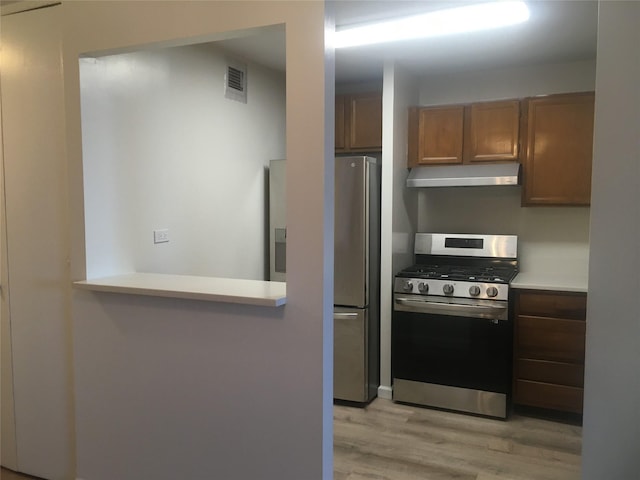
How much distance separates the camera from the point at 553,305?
3.33 metres

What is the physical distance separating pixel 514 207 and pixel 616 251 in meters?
2.20

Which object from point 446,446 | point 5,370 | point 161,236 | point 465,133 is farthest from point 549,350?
point 5,370

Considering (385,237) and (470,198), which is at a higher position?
(470,198)

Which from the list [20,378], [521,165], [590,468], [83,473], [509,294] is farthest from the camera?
[521,165]

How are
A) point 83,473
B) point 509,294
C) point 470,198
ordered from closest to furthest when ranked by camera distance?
point 83,473 → point 509,294 → point 470,198

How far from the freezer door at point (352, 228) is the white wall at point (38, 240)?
70.6 inches

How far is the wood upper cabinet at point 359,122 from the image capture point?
13.1ft

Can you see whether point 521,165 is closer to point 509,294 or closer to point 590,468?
point 509,294

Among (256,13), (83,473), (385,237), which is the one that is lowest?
(83,473)

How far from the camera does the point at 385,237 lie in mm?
3748

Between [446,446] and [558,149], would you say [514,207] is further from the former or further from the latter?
[446,446]

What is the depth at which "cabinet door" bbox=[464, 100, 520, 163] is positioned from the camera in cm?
369

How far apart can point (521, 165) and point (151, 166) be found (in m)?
2.58

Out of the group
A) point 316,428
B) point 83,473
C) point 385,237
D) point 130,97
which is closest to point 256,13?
point 130,97
